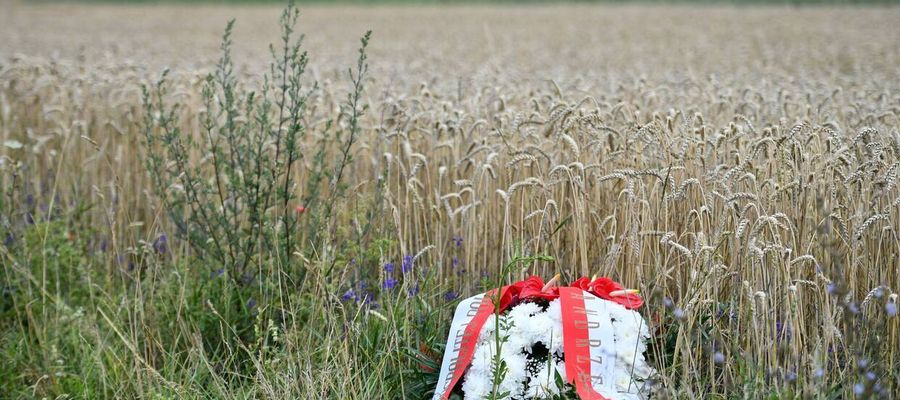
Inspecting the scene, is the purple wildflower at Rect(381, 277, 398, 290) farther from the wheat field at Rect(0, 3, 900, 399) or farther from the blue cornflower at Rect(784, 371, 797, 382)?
the blue cornflower at Rect(784, 371, 797, 382)

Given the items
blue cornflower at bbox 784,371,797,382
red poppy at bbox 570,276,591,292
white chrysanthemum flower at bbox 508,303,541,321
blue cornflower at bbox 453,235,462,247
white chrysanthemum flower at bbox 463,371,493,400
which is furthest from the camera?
blue cornflower at bbox 453,235,462,247

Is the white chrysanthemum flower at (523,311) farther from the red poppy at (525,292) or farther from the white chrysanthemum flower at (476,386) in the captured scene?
the white chrysanthemum flower at (476,386)

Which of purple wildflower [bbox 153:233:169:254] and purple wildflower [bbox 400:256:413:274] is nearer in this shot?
purple wildflower [bbox 400:256:413:274]

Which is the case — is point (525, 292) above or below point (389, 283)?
above

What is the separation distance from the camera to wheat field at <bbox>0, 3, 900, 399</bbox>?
3578mm

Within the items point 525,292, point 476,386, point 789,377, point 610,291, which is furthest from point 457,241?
point 789,377

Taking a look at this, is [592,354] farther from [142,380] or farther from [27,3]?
[27,3]

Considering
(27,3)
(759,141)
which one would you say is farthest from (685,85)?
(27,3)

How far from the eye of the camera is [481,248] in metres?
4.50

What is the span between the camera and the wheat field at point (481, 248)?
358 cm

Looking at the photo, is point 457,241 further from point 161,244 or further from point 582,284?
A: point 161,244

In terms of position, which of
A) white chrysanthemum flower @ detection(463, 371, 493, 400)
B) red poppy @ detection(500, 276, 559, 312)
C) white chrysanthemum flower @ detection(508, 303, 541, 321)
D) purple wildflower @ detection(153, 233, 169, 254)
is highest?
red poppy @ detection(500, 276, 559, 312)

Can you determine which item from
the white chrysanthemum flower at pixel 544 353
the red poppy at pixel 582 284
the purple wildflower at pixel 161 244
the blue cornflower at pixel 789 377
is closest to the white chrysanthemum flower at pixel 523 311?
the white chrysanthemum flower at pixel 544 353

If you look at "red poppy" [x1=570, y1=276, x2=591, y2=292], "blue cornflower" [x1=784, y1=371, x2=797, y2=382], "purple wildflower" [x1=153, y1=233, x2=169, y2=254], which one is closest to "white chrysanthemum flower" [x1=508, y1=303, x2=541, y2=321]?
"red poppy" [x1=570, y1=276, x2=591, y2=292]
